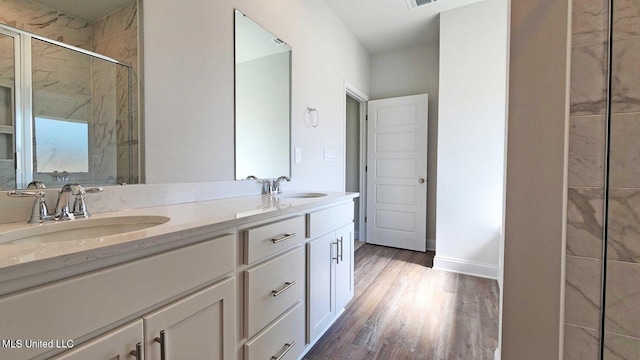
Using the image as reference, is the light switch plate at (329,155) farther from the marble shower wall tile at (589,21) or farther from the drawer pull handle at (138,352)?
the drawer pull handle at (138,352)

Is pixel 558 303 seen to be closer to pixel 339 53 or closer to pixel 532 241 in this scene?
pixel 532 241

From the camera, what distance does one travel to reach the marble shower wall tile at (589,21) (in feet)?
2.88

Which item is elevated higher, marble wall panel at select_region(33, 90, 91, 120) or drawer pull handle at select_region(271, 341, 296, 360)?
marble wall panel at select_region(33, 90, 91, 120)

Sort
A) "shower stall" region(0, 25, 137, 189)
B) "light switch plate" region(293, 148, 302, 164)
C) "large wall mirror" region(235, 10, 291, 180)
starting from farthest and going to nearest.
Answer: "light switch plate" region(293, 148, 302, 164) → "large wall mirror" region(235, 10, 291, 180) → "shower stall" region(0, 25, 137, 189)

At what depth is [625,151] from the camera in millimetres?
852

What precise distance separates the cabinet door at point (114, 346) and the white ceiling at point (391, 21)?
297 centimetres

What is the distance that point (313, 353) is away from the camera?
1580mm

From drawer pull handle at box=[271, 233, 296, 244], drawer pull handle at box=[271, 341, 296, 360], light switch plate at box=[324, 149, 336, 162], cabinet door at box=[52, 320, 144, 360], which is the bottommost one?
drawer pull handle at box=[271, 341, 296, 360]

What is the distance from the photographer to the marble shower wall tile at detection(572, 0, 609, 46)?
0.88 m

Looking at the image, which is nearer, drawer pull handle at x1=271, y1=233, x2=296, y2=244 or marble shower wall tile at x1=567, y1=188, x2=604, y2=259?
marble shower wall tile at x1=567, y1=188, x2=604, y2=259

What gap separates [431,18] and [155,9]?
2776 mm

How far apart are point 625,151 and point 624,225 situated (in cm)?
23

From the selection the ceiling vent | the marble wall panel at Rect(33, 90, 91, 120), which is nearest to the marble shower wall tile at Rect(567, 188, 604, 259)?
the marble wall panel at Rect(33, 90, 91, 120)

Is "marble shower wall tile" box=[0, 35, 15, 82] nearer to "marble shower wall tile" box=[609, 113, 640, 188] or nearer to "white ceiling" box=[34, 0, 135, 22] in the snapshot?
"white ceiling" box=[34, 0, 135, 22]
